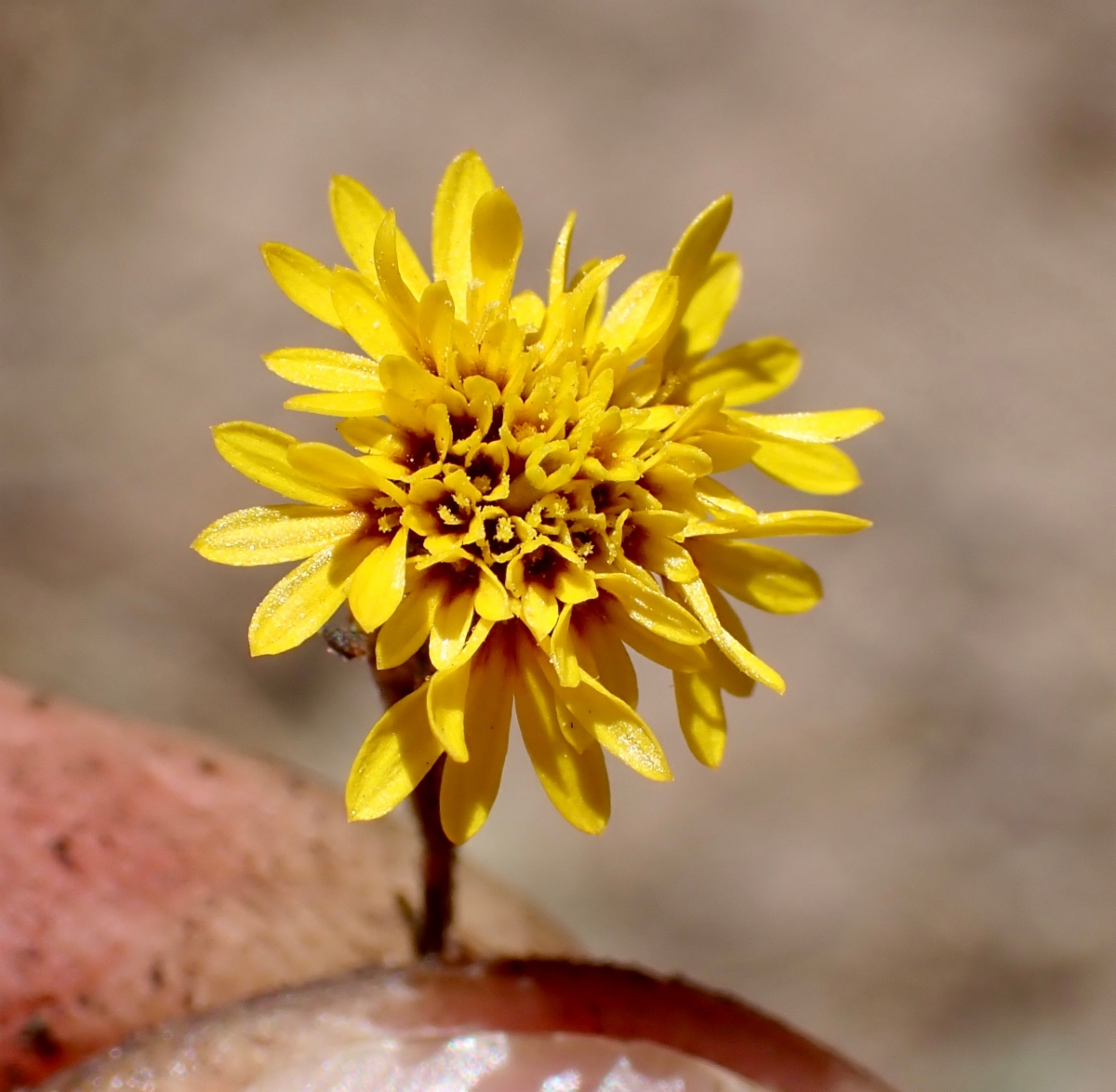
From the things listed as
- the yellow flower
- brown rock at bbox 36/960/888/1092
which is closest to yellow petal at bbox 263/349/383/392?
the yellow flower

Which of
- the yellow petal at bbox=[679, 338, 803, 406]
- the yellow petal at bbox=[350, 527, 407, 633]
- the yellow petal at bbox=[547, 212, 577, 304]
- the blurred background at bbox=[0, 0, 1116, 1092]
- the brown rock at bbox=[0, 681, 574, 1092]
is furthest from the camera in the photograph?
the blurred background at bbox=[0, 0, 1116, 1092]

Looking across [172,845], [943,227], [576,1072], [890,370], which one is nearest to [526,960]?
[576,1072]

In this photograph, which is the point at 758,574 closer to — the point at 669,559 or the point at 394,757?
the point at 669,559

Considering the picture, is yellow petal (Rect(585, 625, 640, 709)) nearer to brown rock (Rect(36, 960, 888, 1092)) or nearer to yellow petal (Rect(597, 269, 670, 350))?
yellow petal (Rect(597, 269, 670, 350))

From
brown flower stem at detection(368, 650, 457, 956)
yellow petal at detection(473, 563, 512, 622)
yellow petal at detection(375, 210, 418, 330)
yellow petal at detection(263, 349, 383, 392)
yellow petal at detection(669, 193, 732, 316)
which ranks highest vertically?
yellow petal at detection(669, 193, 732, 316)

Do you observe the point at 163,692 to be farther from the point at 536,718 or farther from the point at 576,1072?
the point at 536,718

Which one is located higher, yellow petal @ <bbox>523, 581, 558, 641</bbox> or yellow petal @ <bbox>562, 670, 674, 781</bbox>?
yellow petal @ <bbox>523, 581, 558, 641</bbox>
